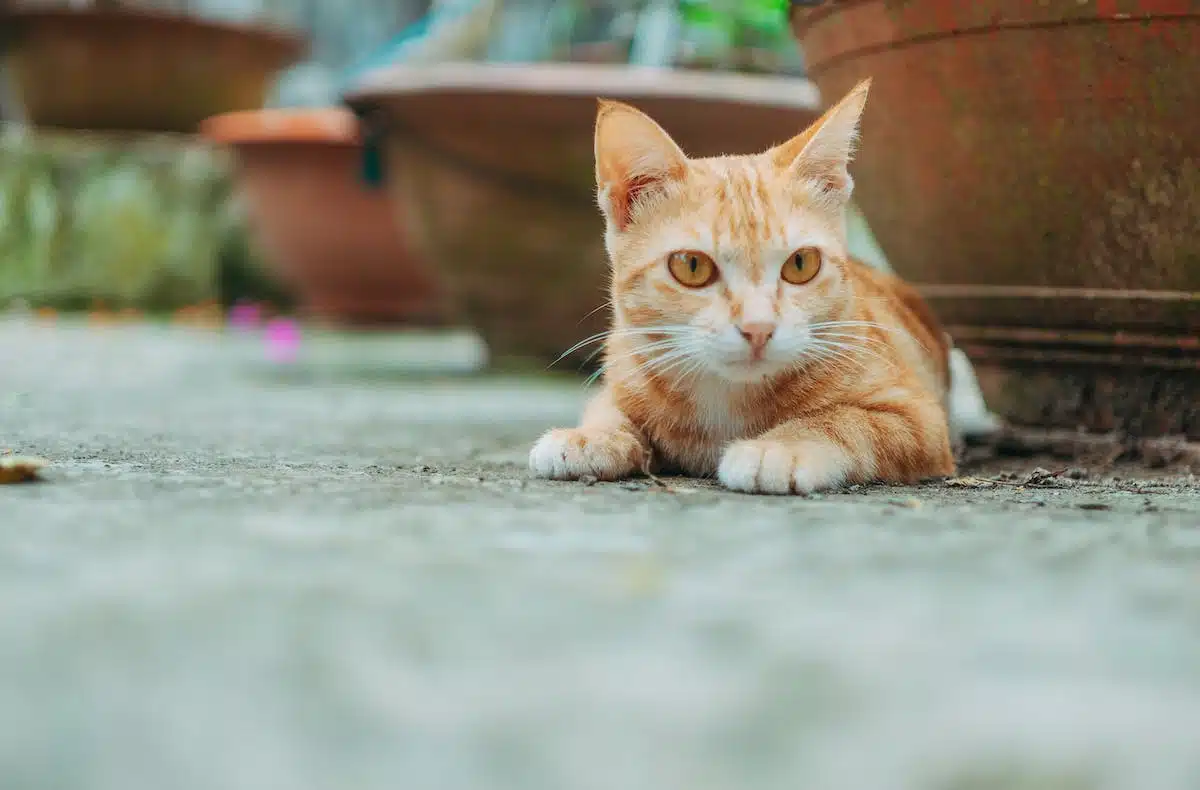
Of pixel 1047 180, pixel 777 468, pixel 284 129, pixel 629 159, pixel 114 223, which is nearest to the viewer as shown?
pixel 777 468

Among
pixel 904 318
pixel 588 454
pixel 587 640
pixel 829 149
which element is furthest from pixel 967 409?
pixel 587 640

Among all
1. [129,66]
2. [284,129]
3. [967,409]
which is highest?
[129,66]

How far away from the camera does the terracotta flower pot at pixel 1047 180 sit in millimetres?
1631

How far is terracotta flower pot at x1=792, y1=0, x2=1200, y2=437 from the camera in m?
1.63

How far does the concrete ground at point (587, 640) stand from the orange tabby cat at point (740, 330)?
0.73 feet

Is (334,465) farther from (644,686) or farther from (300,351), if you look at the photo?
(300,351)

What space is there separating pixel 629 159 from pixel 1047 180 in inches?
25.6

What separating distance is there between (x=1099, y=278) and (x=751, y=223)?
0.63 meters

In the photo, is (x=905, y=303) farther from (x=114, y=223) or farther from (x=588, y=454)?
(x=114, y=223)

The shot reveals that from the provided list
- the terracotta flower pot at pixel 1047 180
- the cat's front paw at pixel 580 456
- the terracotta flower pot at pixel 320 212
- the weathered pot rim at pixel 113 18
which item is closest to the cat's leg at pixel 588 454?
the cat's front paw at pixel 580 456

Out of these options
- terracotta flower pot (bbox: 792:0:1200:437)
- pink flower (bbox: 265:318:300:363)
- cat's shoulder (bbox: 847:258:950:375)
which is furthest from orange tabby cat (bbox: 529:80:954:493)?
pink flower (bbox: 265:318:300:363)

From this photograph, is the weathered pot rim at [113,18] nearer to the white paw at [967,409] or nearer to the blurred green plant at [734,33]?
the blurred green plant at [734,33]

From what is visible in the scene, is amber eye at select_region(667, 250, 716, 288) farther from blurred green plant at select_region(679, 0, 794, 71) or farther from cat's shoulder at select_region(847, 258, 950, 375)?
blurred green plant at select_region(679, 0, 794, 71)

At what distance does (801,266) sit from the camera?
1562 mm
